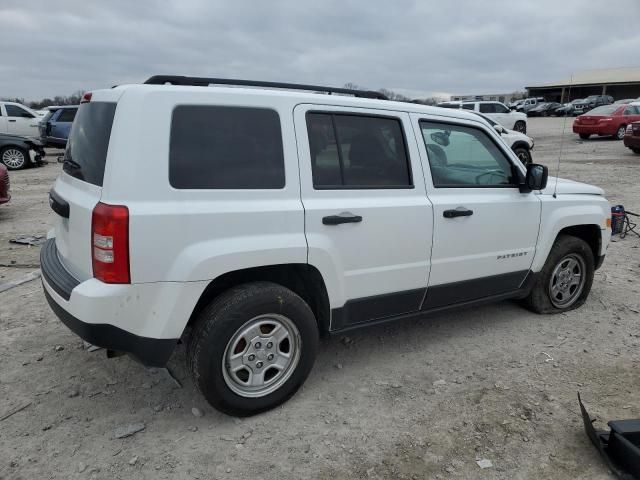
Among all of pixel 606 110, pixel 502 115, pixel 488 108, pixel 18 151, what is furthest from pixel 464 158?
pixel 606 110

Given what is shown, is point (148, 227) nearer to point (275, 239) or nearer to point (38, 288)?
point (275, 239)

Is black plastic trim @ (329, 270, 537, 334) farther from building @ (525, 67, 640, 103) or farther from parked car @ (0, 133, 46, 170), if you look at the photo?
building @ (525, 67, 640, 103)

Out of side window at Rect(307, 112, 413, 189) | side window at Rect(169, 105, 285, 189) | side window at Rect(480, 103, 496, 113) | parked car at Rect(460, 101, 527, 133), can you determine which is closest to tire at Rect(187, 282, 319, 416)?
side window at Rect(169, 105, 285, 189)

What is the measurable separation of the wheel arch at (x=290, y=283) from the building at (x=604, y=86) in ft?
212

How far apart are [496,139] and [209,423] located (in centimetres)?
300

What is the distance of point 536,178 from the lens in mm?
3920

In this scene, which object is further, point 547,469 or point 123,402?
point 123,402

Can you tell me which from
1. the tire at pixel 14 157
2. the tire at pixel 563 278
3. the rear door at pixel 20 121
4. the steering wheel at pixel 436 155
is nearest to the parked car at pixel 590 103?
the rear door at pixel 20 121

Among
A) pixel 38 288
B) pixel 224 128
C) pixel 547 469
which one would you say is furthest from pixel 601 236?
pixel 38 288

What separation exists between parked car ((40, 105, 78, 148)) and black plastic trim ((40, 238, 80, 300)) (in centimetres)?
1593

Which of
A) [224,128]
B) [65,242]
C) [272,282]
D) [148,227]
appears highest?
[224,128]

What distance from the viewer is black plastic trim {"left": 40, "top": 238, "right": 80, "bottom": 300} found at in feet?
9.18

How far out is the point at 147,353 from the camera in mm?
2695

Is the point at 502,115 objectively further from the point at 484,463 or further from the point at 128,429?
the point at 128,429
